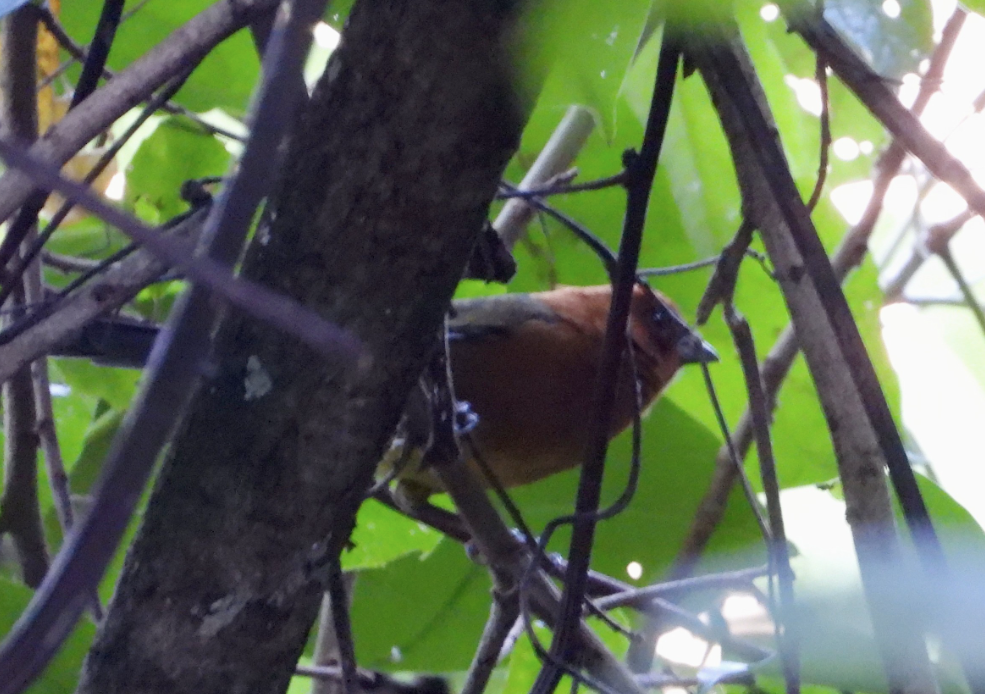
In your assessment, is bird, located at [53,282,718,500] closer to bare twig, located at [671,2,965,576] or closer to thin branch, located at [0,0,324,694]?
bare twig, located at [671,2,965,576]

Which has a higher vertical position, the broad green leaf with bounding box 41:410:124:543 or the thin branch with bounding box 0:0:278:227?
the broad green leaf with bounding box 41:410:124:543

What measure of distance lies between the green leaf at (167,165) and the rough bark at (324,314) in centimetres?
99

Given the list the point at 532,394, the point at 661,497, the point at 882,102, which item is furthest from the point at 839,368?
the point at 532,394

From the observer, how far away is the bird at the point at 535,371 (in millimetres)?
1924

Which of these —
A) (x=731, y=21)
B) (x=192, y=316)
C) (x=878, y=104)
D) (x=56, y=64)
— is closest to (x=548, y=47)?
(x=731, y=21)

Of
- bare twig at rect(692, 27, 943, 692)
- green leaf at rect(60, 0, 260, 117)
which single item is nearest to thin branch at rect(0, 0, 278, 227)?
bare twig at rect(692, 27, 943, 692)

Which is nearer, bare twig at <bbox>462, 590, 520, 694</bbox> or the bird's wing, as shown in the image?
bare twig at <bbox>462, 590, 520, 694</bbox>

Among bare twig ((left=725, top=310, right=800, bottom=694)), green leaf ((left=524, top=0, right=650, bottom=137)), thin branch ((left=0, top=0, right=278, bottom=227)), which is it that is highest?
thin branch ((left=0, top=0, right=278, bottom=227))

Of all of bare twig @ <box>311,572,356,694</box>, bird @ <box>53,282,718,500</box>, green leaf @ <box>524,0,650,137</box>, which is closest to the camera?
green leaf @ <box>524,0,650,137</box>

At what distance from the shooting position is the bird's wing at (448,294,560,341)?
209 centimetres

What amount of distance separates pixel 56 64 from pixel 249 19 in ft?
3.56

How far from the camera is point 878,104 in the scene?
2.50 feet

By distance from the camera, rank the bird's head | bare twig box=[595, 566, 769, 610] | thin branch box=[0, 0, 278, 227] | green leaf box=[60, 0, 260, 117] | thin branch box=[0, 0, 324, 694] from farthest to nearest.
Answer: the bird's head < green leaf box=[60, 0, 260, 117] < bare twig box=[595, 566, 769, 610] < thin branch box=[0, 0, 278, 227] < thin branch box=[0, 0, 324, 694]

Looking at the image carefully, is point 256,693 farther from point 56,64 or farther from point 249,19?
point 56,64
